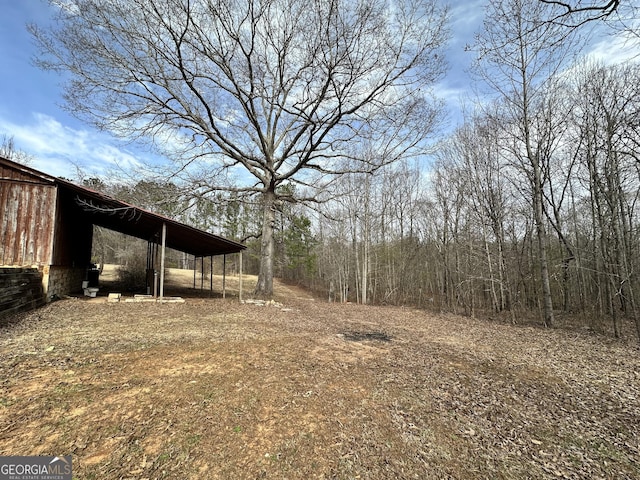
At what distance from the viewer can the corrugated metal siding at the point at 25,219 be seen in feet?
25.8

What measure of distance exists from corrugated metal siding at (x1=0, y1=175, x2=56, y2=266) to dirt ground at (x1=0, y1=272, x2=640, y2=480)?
2.59 metres

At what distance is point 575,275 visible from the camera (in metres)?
12.8

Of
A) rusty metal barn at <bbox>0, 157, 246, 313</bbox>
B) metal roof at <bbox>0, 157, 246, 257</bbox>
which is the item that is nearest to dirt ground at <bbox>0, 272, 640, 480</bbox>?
rusty metal barn at <bbox>0, 157, 246, 313</bbox>

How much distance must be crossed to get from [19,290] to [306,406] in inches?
313

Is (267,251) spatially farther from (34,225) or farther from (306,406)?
(306,406)

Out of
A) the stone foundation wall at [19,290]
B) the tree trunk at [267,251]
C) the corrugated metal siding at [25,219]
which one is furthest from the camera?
the tree trunk at [267,251]

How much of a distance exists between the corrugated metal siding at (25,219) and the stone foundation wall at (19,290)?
64 cm

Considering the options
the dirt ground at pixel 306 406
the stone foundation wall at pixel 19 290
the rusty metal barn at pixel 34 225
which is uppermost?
the rusty metal barn at pixel 34 225

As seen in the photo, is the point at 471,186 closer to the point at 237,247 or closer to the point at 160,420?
the point at 237,247

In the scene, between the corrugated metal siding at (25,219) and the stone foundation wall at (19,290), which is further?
the corrugated metal siding at (25,219)

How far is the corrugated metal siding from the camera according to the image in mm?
7867

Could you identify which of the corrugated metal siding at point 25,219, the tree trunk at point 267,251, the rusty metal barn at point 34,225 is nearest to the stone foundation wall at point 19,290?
the rusty metal barn at point 34,225

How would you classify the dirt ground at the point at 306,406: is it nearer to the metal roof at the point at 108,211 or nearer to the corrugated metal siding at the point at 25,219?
the corrugated metal siding at the point at 25,219

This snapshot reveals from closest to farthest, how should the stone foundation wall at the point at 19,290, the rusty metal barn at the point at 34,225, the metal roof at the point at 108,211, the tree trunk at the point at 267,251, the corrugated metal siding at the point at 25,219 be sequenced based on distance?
the stone foundation wall at the point at 19,290, the rusty metal barn at the point at 34,225, the corrugated metal siding at the point at 25,219, the metal roof at the point at 108,211, the tree trunk at the point at 267,251
